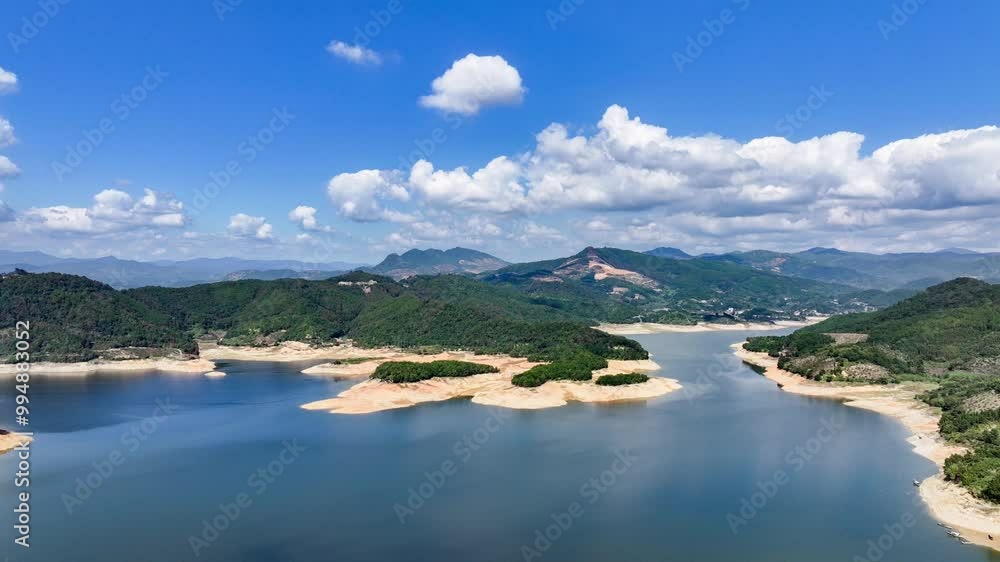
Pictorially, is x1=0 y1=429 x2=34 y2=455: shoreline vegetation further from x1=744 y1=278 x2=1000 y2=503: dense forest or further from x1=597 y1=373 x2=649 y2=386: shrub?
x1=744 y1=278 x2=1000 y2=503: dense forest

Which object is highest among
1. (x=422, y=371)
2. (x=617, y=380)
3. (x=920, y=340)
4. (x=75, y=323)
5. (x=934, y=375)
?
(x=75, y=323)

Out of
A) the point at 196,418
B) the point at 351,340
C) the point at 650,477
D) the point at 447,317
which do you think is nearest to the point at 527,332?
the point at 447,317

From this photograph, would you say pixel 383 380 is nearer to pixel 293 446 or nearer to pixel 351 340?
pixel 293 446

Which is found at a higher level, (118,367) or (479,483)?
(118,367)
